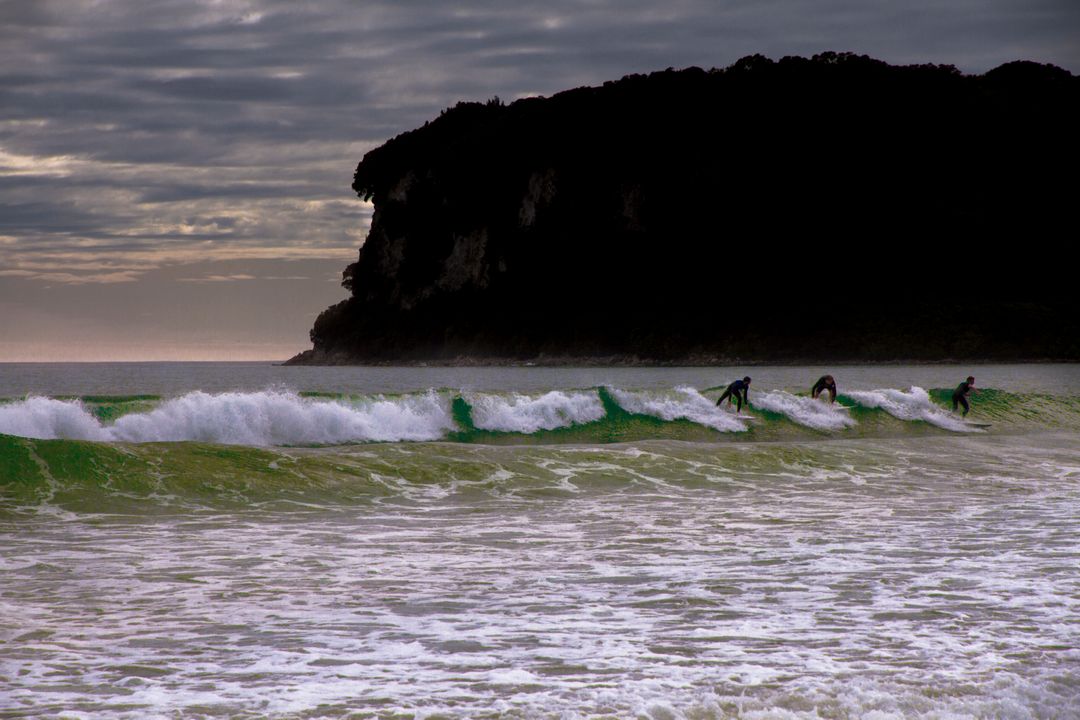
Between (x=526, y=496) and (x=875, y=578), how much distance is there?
7649mm

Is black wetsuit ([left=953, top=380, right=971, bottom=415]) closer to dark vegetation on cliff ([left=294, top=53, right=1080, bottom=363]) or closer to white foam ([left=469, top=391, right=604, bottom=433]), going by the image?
white foam ([left=469, top=391, right=604, bottom=433])

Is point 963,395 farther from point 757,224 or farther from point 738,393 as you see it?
point 757,224

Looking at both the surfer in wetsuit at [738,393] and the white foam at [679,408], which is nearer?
the white foam at [679,408]

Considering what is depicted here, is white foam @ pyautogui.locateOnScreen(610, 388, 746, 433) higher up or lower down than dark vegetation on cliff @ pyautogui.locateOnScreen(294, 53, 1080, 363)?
lower down

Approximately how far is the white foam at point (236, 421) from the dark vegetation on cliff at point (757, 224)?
438 feet

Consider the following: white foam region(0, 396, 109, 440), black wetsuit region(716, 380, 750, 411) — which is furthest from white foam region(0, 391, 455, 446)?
black wetsuit region(716, 380, 750, 411)

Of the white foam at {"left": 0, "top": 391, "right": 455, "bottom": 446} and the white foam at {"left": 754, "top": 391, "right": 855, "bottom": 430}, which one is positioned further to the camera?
the white foam at {"left": 754, "top": 391, "right": 855, "bottom": 430}

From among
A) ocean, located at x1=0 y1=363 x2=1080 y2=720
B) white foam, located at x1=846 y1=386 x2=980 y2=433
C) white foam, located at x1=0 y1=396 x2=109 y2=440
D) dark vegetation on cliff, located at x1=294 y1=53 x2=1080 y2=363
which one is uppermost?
dark vegetation on cliff, located at x1=294 y1=53 x2=1080 y2=363

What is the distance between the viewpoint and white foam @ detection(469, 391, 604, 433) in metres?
29.5

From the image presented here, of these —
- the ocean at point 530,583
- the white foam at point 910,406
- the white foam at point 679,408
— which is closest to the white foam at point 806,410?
the white foam at point 910,406

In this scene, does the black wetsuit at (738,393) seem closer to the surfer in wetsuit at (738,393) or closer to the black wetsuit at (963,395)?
the surfer in wetsuit at (738,393)

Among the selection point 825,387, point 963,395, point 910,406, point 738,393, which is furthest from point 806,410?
point 963,395

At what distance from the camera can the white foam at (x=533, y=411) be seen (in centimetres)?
2952

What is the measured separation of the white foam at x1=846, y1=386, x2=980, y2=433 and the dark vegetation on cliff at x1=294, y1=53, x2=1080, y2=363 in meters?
119
